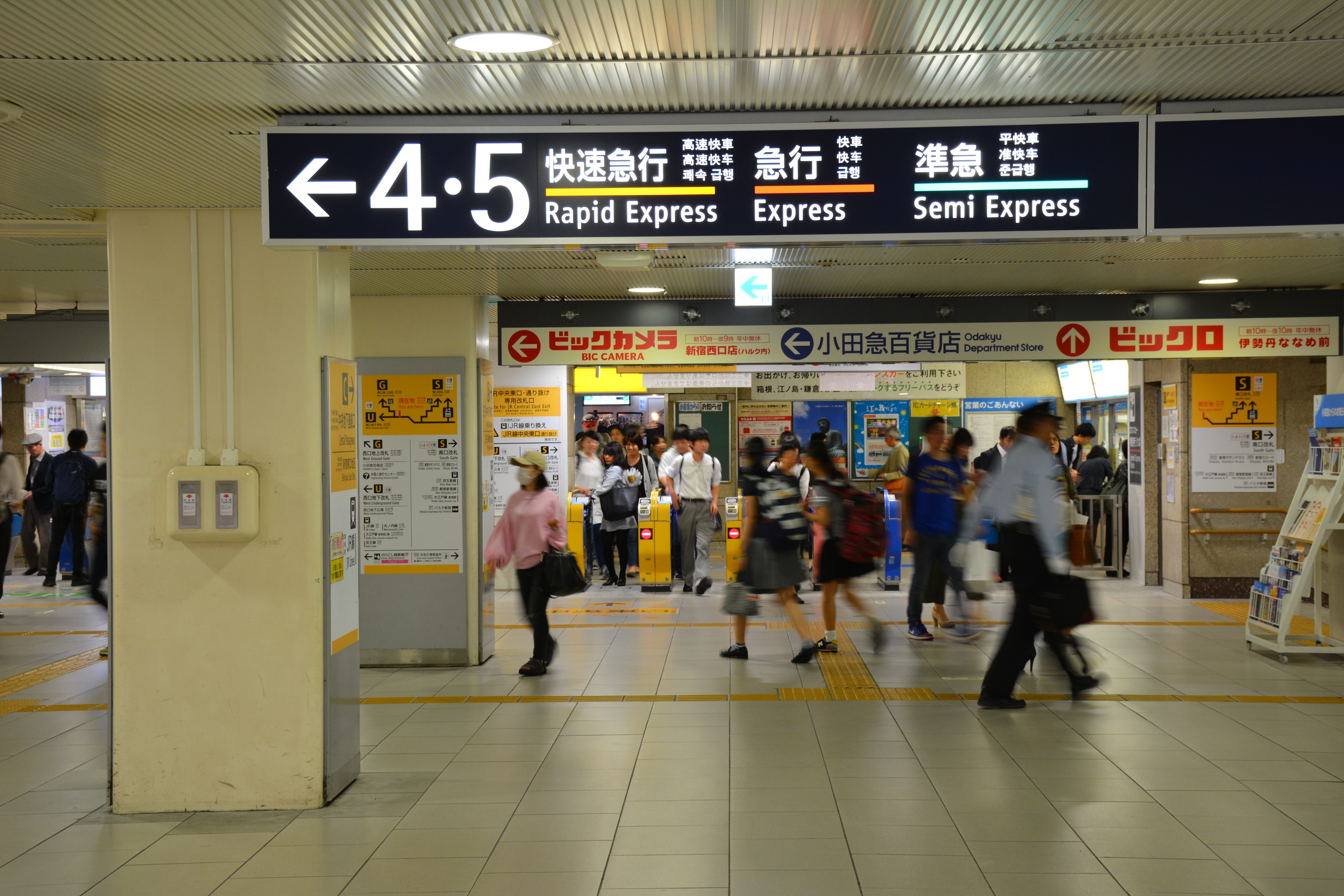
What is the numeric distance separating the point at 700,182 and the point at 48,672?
644cm

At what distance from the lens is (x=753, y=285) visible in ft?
24.4

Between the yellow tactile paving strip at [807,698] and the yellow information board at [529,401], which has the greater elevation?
the yellow information board at [529,401]

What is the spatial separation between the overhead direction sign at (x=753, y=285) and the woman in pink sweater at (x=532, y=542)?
1.91 m

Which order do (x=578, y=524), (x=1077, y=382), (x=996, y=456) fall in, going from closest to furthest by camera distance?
(x=996, y=456)
(x=578, y=524)
(x=1077, y=382)

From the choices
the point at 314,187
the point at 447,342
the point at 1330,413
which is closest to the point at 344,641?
the point at 314,187

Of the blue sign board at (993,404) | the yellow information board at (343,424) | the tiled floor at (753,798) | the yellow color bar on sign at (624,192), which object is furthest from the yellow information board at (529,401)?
the yellow color bar on sign at (624,192)

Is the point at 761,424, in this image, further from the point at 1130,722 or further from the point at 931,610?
the point at 1130,722

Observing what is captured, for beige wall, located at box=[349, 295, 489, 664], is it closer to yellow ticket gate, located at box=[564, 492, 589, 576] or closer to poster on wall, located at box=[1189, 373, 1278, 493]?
yellow ticket gate, located at box=[564, 492, 589, 576]

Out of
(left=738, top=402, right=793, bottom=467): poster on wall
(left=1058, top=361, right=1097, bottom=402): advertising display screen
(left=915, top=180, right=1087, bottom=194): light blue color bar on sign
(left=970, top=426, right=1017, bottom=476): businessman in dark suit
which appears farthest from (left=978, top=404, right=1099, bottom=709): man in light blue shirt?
(left=738, top=402, right=793, bottom=467): poster on wall

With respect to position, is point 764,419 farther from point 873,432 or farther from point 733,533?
point 733,533

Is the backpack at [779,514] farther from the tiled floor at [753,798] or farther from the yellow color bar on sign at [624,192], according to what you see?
the yellow color bar on sign at [624,192]

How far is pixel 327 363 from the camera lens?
4496 millimetres

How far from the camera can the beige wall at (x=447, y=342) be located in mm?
7316

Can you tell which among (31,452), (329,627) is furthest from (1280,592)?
(31,452)
